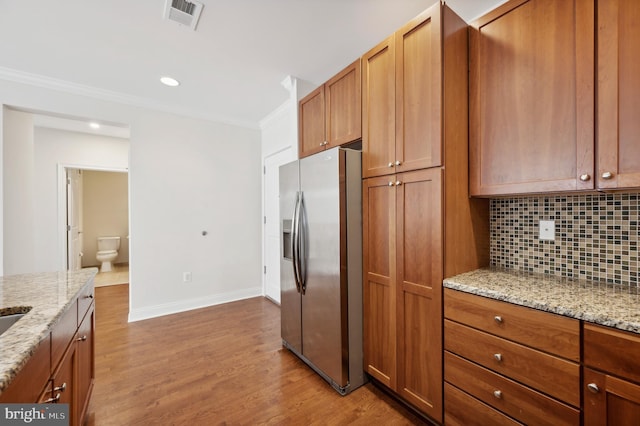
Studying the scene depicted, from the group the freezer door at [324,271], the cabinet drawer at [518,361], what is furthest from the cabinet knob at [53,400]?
the cabinet drawer at [518,361]

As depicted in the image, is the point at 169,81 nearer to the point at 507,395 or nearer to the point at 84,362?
the point at 84,362

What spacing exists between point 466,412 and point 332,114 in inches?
85.3

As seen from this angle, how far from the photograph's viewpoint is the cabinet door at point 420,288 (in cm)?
149

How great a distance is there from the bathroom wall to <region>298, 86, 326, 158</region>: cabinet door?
18.4ft

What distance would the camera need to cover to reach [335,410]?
172 centimetres

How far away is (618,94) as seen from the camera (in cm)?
115

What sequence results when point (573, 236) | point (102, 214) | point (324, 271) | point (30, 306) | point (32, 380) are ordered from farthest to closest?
point (102, 214)
point (324, 271)
point (573, 236)
point (30, 306)
point (32, 380)

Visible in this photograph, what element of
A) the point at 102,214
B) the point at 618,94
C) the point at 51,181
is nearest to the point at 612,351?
the point at 618,94

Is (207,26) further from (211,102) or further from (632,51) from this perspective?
(632,51)

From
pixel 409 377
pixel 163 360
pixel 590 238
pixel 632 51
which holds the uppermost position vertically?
pixel 632 51

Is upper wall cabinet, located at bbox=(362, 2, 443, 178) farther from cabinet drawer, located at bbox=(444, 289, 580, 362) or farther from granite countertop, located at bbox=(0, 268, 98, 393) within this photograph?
granite countertop, located at bbox=(0, 268, 98, 393)

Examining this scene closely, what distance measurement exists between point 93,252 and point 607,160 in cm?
829

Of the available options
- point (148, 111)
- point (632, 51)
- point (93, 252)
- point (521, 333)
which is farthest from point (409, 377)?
point (93, 252)

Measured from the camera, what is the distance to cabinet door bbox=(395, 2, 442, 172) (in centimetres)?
148
